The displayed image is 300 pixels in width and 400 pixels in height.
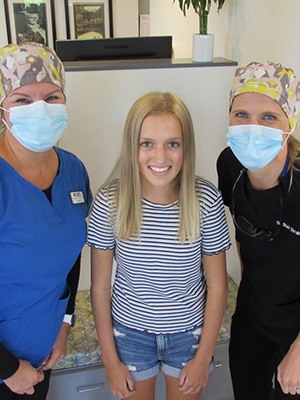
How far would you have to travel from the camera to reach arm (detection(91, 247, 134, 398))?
138cm

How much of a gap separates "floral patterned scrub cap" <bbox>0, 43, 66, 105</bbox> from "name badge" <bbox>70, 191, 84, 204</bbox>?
339 millimetres

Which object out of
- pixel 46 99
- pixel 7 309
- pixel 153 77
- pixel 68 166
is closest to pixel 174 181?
pixel 68 166

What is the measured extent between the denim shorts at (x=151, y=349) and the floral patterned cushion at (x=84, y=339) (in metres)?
0.44

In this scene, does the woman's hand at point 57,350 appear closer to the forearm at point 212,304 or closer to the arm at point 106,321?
the arm at point 106,321

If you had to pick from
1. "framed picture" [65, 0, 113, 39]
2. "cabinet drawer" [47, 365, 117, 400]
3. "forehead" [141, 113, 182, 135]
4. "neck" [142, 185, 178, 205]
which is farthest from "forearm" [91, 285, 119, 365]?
"framed picture" [65, 0, 113, 39]

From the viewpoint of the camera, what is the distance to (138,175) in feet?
4.31

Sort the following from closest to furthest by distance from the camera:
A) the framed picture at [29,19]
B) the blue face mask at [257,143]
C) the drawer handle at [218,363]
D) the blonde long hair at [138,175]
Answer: the blue face mask at [257,143] < the blonde long hair at [138,175] < the drawer handle at [218,363] < the framed picture at [29,19]

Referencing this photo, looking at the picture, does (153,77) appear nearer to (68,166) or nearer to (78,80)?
(78,80)

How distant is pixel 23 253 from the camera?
119 cm

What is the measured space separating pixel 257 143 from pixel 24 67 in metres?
0.68

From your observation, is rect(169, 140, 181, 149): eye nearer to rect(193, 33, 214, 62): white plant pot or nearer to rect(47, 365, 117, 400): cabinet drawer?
rect(193, 33, 214, 62): white plant pot

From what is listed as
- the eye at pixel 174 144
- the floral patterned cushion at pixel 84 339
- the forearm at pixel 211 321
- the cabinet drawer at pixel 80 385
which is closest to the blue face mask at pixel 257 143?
the eye at pixel 174 144

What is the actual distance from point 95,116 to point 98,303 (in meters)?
0.87

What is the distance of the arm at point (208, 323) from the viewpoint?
54.4 inches
